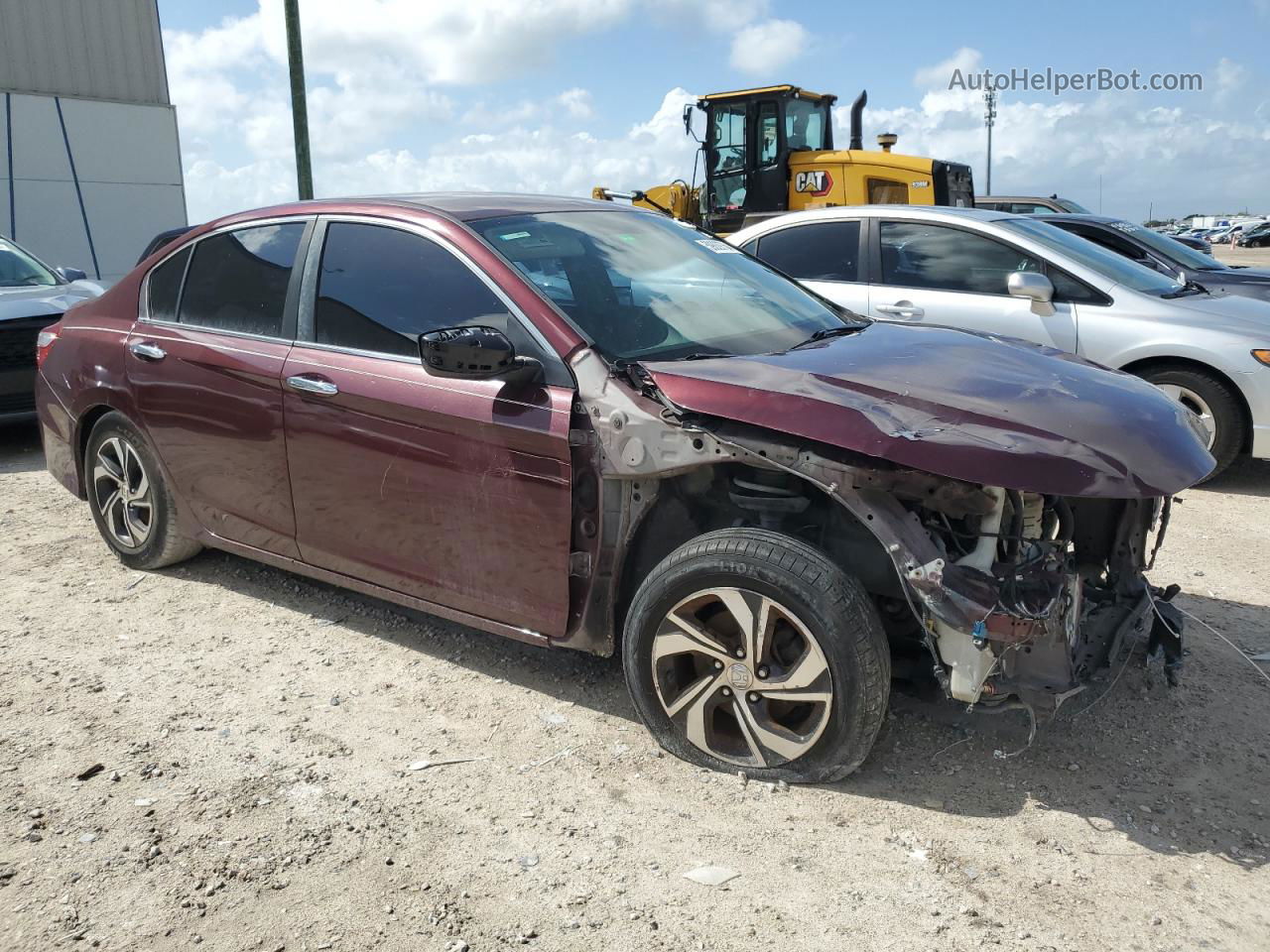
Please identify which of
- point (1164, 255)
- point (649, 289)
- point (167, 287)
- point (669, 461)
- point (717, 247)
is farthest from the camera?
point (1164, 255)

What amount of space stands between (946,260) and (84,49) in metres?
18.1

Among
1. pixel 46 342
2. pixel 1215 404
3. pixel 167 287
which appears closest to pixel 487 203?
pixel 167 287

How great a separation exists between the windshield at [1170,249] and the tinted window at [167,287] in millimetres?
8589

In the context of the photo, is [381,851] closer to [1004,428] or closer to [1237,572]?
[1004,428]

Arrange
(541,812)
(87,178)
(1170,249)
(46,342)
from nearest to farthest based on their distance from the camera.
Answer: (541,812), (46,342), (1170,249), (87,178)

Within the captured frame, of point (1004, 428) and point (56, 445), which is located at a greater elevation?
point (1004, 428)

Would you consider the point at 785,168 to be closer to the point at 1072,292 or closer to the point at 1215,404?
the point at 1072,292

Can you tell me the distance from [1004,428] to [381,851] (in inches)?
78.0

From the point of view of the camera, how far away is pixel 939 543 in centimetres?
286

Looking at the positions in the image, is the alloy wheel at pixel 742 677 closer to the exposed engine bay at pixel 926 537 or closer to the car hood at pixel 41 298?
the exposed engine bay at pixel 926 537

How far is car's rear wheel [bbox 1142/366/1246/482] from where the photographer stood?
622 centimetres

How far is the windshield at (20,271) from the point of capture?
8.41m

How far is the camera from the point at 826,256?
289 inches

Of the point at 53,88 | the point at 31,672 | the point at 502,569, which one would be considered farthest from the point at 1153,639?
the point at 53,88
